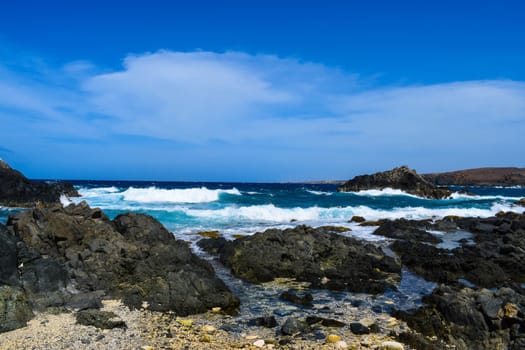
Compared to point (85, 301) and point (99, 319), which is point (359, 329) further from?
point (85, 301)

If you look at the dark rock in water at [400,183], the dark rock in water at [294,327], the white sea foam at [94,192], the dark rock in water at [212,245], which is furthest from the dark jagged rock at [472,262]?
the dark rock in water at [400,183]

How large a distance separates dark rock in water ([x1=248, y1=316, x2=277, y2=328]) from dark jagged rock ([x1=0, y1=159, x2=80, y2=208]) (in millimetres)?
30516

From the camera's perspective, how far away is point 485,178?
475ft

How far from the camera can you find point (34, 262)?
328 inches

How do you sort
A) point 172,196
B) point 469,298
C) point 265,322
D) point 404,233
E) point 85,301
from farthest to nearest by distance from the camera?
point 172,196, point 404,233, point 85,301, point 469,298, point 265,322

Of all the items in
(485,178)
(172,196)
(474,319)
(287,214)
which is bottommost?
(474,319)

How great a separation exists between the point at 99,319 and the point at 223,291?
8.84 ft

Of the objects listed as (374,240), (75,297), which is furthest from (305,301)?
(374,240)

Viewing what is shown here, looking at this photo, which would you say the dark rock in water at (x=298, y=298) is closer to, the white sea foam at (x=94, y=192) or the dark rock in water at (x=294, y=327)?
the dark rock in water at (x=294, y=327)

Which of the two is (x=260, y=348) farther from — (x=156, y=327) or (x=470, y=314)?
(x=470, y=314)

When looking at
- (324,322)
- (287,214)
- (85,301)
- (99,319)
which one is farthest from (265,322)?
(287,214)

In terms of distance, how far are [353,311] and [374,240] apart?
33.1 feet

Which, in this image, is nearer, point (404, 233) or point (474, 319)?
point (474, 319)

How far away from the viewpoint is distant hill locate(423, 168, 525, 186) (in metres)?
138
